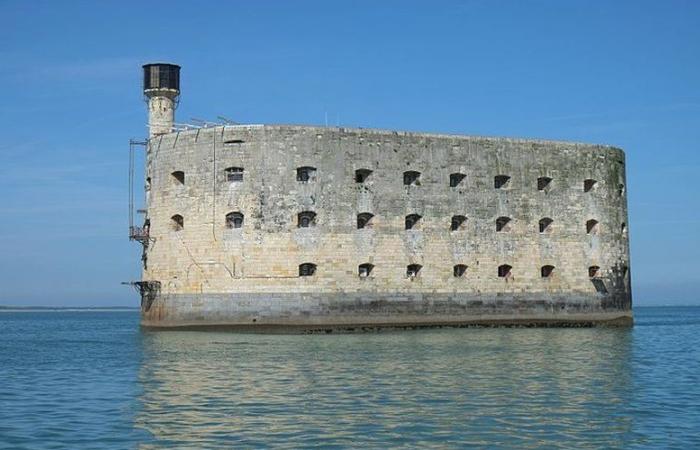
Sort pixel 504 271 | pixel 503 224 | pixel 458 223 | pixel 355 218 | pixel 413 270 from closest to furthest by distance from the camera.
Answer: pixel 355 218, pixel 413 270, pixel 458 223, pixel 504 271, pixel 503 224

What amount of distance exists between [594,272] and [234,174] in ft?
42.8

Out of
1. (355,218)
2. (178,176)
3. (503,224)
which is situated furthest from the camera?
(503,224)

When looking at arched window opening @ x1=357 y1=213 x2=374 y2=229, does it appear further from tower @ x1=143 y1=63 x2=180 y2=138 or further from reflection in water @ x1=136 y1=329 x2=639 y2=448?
tower @ x1=143 y1=63 x2=180 y2=138

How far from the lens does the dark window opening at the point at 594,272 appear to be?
1305 inches

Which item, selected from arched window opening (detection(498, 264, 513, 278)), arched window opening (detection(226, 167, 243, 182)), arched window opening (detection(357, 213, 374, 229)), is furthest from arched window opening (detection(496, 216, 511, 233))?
arched window opening (detection(226, 167, 243, 182))

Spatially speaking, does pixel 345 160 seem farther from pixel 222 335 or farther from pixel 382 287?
pixel 222 335

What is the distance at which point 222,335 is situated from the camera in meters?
27.5

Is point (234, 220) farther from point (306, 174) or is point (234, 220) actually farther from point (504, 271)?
point (504, 271)

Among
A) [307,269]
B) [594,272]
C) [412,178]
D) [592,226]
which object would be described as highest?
[412,178]

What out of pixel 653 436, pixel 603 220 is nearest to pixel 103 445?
pixel 653 436

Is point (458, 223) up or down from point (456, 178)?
down

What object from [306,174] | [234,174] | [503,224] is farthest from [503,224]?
[234,174]

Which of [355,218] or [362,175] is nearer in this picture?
[355,218]

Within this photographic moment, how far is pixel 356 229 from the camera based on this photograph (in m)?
29.4
